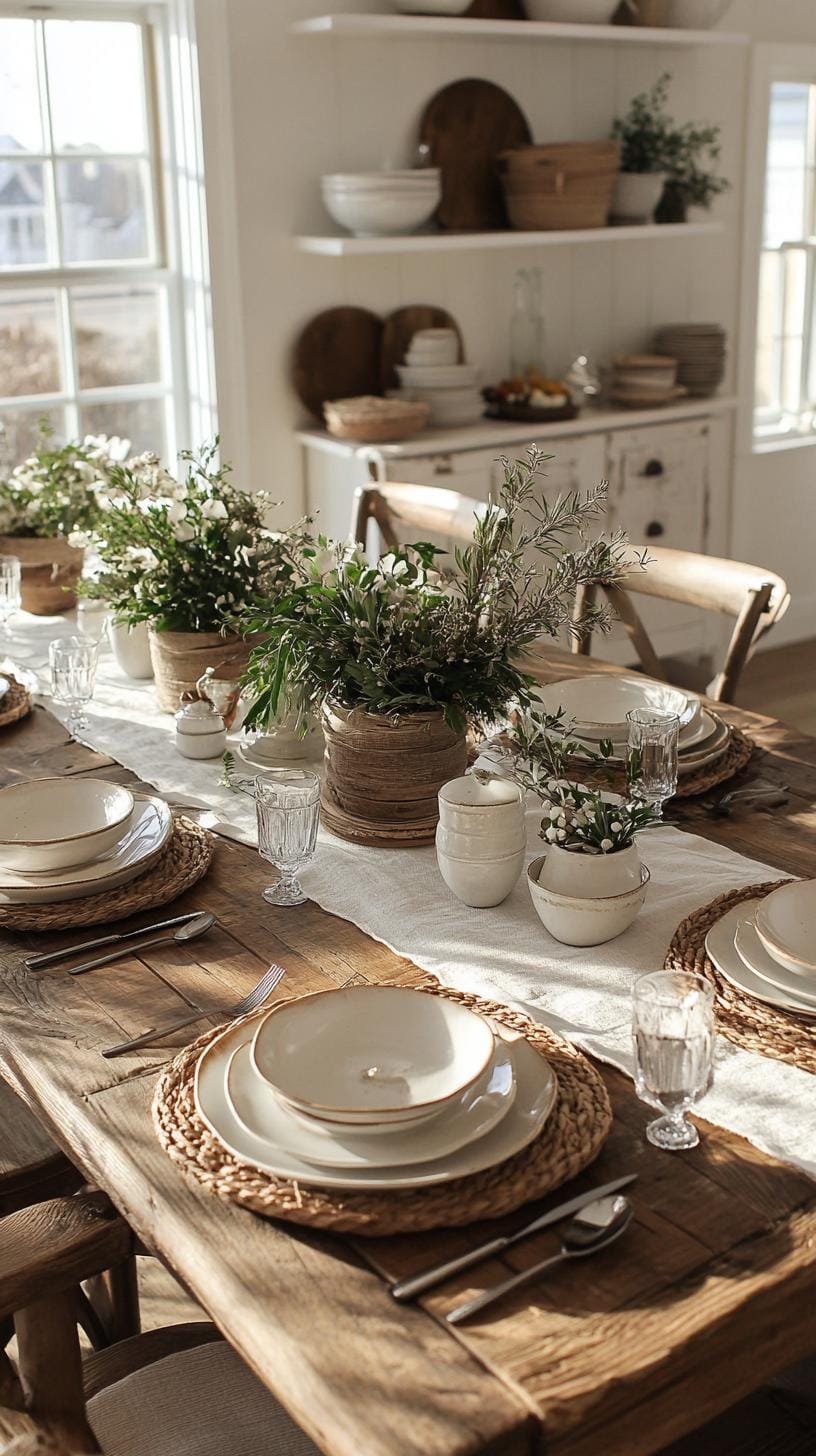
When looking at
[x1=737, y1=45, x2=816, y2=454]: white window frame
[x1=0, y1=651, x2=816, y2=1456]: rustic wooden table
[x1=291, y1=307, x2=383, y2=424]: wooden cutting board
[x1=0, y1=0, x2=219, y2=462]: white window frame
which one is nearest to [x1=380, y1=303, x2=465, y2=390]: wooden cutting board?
[x1=291, y1=307, x2=383, y2=424]: wooden cutting board

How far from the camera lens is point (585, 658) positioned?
2.26 metres

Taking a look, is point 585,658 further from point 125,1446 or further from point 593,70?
point 593,70

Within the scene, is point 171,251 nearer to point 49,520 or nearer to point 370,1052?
point 49,520

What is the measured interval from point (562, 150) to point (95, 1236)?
3.34m

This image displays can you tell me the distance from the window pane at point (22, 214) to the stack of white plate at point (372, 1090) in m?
2.87

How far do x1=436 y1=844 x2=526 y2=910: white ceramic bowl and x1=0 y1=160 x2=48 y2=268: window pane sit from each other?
264 cm

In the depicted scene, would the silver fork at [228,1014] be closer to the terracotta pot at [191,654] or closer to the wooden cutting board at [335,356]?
the terracotta pot at [191,654]

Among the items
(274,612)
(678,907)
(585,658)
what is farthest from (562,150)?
(678,907)

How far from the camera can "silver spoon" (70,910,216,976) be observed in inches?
52.9

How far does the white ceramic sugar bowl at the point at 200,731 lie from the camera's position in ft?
6.01

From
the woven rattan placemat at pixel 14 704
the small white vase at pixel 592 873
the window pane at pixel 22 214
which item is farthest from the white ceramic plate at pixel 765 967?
the window pane at pixel 22 214

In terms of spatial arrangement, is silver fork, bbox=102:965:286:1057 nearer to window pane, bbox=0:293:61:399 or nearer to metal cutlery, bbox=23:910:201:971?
metal cutlery, bbox=23:910:201:971

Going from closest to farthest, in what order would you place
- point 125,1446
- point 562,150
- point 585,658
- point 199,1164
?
1. point 199,1164
2. point 125,1446
3. point 585,658
4. point 562,150

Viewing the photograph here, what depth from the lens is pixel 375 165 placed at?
12.5ft
